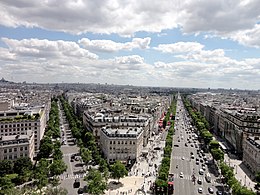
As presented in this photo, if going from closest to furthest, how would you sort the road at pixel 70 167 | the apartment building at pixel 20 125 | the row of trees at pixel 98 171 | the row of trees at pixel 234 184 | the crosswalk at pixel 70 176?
the row of trees at pixel 234 184, the row of trees at pixel 98 171, the road at pixel 70 167, the crosswalk at pixel 70 176, the apartment building at pixel 20 125

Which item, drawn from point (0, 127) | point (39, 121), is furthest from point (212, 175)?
point (0, 127)

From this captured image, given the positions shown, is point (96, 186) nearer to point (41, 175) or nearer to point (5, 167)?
point (41, 175)

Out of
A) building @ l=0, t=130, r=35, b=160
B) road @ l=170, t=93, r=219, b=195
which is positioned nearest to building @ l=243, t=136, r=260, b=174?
road @ l=170, t=93, r=219, b=195

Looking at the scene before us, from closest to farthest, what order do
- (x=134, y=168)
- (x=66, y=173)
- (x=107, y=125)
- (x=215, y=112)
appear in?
(x=66, y=173)
(x=134, y=168)
(x=107, y=125)
(x=215, y=112)

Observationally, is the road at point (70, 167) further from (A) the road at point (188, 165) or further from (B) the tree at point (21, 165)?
(A) the road at point (188, 165)

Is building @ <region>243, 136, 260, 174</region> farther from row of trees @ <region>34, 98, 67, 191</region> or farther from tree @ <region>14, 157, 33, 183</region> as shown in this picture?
tree @ <region>14, 157, 33, 183</region>

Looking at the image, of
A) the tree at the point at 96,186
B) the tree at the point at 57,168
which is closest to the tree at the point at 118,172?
the tree at the point at 96,186

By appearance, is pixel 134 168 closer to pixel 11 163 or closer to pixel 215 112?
pixel 11 163
